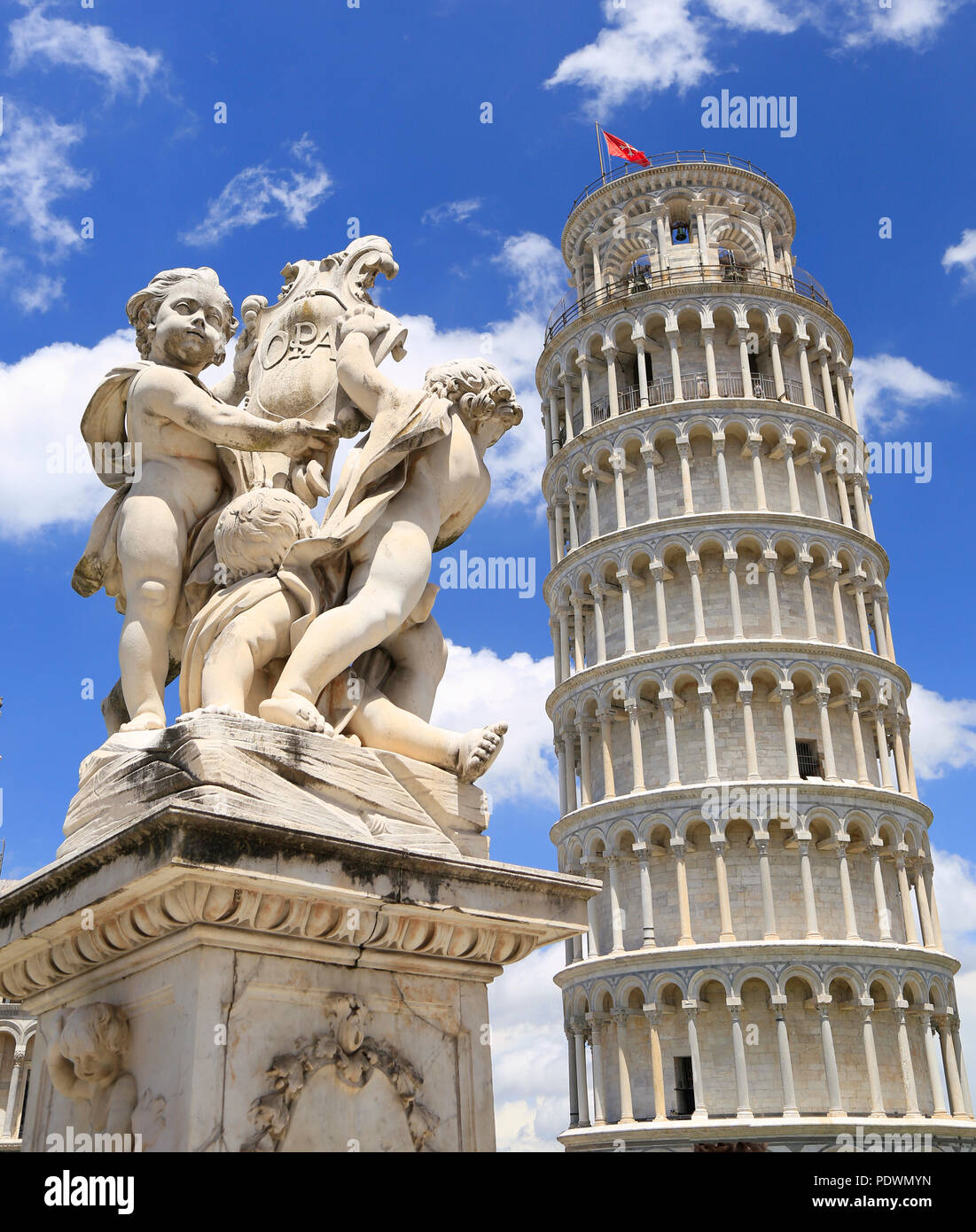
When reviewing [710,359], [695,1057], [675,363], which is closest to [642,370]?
[675,363]

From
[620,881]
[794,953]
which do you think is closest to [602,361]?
[620,881]

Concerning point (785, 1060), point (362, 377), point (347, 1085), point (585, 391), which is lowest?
point (347, 1085)

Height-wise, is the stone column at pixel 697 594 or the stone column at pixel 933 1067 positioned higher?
the stone column at pixel 697 594

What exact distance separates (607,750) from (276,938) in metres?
35.2

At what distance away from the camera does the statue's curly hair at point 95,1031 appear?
9.95ft

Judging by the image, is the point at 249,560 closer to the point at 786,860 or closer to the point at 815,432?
the point at 786,860

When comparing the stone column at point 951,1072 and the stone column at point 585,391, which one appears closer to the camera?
the stone column at point 951,1072

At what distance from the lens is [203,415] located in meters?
3.94

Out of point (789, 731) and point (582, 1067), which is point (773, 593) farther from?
point (582, 1067)

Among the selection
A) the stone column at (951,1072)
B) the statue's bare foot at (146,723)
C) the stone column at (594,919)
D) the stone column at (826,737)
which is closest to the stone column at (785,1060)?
the stone column at (594,919)

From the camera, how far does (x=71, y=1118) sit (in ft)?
10.4

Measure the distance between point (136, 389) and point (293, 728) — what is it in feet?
Result: 4.48

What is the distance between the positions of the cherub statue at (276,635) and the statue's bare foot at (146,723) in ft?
0.34

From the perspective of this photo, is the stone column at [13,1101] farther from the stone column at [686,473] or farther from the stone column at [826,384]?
the stone column at [826,384]
